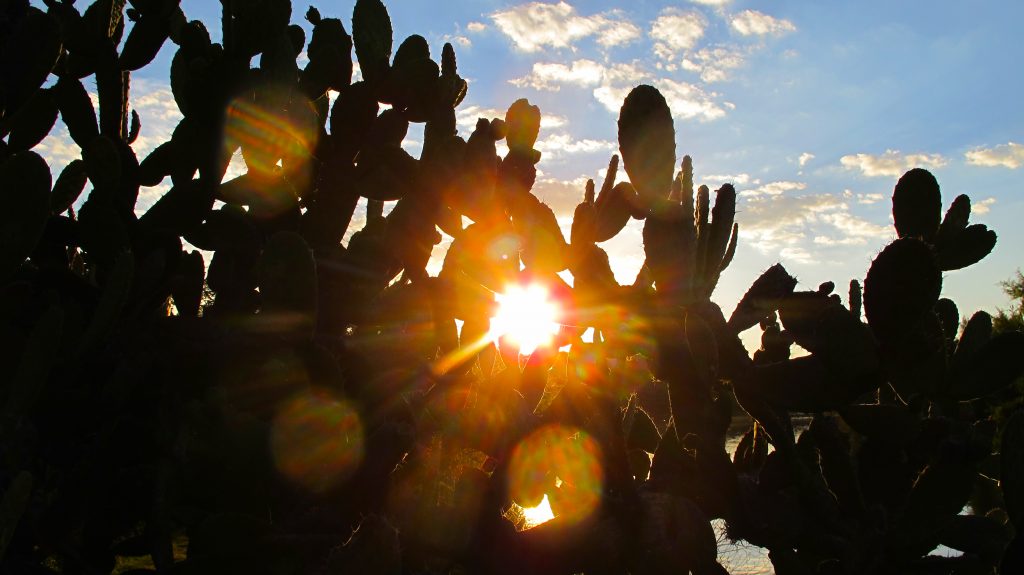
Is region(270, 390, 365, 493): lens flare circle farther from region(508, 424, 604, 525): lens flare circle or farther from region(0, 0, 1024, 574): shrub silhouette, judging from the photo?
region(508, 424, 604, 525): lens flare circle

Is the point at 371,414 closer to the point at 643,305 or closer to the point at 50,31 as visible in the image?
the point at 643,305

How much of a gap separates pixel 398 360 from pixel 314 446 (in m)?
0.34

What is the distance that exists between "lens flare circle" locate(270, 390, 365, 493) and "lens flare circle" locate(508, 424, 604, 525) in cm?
22

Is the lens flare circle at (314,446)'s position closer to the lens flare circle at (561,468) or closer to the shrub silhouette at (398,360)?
the shrub silhouette at (398,360)

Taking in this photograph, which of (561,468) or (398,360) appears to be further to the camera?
(398,360)

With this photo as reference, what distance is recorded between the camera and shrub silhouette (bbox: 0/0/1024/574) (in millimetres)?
859

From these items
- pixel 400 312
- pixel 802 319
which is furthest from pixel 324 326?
pixel 802 319

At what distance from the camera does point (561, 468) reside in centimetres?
94

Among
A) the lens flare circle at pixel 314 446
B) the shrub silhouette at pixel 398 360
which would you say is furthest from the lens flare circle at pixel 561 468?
the lens flare circle at pixel 314 446

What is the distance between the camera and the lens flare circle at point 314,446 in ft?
2.71

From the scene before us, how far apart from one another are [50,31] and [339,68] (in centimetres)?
46

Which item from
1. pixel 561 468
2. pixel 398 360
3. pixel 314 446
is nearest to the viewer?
pixel 314 446

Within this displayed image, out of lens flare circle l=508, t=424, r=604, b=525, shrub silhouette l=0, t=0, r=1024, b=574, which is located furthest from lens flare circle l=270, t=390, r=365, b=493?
lens flare circle l=508, t=424, r=604, b=525

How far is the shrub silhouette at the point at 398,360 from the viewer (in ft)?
2.82
